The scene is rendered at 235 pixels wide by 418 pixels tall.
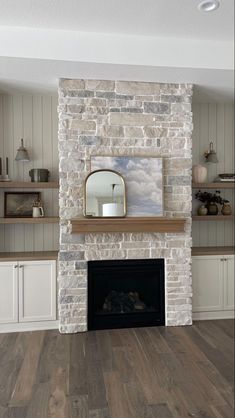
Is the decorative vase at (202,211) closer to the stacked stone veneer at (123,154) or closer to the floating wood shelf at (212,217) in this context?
the floating wood shelf at (212,217)

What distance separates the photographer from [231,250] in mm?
3783

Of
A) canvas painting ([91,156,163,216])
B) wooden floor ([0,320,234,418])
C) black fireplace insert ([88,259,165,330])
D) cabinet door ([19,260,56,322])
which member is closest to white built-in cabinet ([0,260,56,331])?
cabinet door ([19,260,56,322])

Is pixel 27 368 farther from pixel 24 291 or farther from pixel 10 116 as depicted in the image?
pixel 10 116

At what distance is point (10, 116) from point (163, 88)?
5.95 feet

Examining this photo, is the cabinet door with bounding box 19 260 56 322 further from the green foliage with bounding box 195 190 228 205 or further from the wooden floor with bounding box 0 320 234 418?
the green foliage with bounding box 195 190 228 205

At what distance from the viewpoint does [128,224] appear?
324cm

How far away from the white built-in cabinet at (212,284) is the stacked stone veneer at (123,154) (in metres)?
0.19

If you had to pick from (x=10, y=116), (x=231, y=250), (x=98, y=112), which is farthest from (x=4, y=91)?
(x=231, y=250)

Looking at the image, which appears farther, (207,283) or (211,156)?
(211,156)

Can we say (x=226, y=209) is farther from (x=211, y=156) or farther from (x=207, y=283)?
(x=207, y=283)

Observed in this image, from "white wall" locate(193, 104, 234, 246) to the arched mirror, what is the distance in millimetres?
1239

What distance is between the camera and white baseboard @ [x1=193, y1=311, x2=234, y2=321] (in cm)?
368

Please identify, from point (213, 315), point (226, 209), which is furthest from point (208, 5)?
point (213, 315)

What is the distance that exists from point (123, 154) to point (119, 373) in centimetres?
208
